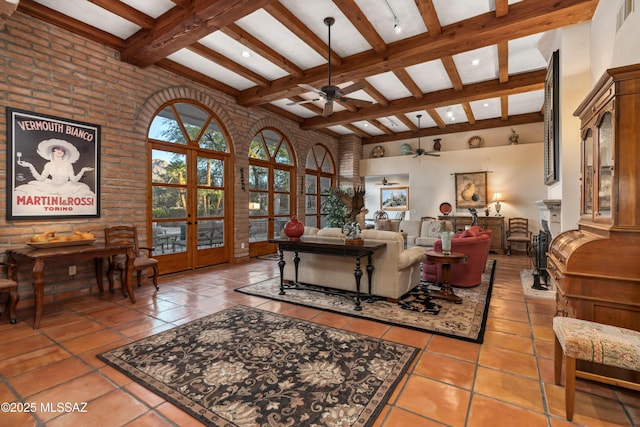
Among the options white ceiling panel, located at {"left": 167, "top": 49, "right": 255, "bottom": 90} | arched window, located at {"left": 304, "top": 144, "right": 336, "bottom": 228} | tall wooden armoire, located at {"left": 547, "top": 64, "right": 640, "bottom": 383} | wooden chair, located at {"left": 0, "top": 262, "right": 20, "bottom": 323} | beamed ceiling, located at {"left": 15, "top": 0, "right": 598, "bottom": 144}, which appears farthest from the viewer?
arched window, located at {"left": 304, "top": 144, "right": 336, "bottom": 228}

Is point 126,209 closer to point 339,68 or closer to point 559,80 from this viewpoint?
point 339,68

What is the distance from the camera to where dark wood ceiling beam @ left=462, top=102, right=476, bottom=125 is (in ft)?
22.2

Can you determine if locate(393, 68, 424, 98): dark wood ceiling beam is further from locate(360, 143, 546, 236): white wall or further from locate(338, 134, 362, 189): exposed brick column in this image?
locate(338, 134, 362, 189): exposed brick column

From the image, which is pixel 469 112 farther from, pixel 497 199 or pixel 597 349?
pixel 597 349

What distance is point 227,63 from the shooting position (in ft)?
15.4

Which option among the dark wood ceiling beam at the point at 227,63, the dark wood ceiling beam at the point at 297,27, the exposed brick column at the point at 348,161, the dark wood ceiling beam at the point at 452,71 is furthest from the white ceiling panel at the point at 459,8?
the exposed brick column at the point at 348,161

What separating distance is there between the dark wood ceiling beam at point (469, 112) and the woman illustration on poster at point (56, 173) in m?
6.95

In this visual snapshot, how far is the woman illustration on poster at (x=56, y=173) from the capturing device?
137 inches

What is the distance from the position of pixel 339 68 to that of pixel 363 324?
3835 mm

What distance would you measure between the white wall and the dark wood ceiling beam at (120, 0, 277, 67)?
6937 mm

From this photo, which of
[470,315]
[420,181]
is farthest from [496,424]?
[420,181]

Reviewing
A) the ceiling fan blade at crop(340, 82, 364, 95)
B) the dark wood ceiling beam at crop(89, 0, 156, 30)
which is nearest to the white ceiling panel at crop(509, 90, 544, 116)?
the ceiling fan blade at crop(340, 82, 364, 95)

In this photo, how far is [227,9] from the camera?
3100 millimetres

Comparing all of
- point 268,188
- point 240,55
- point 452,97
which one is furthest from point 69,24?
point 452,97
